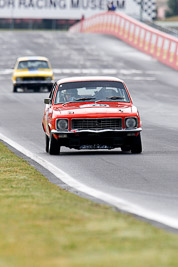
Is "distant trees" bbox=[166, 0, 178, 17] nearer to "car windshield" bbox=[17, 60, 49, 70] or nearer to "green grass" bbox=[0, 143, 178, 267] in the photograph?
"car windshield" bbox=[17, 60, 49, 70]

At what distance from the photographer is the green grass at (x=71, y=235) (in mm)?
6133

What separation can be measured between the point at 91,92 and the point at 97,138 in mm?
1303

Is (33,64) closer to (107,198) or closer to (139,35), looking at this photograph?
(139,35)

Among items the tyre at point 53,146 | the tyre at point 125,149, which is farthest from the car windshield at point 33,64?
the tyre at point 53,146

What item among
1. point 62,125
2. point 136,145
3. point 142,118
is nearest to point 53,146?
point 62,125

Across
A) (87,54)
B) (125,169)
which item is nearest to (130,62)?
(87,54)

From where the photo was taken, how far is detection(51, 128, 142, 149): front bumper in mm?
16016

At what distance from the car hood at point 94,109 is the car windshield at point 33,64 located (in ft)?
77.9

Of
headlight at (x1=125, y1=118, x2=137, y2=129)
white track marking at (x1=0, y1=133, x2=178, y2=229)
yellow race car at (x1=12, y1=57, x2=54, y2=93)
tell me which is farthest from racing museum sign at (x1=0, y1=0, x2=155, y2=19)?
white track marking at (x1=0, y1=133, x2=178, y2=229)

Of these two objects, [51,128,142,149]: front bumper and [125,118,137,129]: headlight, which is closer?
[51,128,142,149]: front bumper

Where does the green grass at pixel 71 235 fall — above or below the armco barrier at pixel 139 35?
above

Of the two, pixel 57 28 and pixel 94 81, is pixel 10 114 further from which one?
pixel 57 28

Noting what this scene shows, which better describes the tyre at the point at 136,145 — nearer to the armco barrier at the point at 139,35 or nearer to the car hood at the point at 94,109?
the car hood at the point at 94,109

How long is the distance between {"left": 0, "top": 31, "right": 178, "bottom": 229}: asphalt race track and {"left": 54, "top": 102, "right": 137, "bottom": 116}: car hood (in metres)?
0.77
